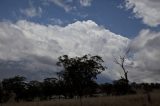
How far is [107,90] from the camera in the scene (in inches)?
4156

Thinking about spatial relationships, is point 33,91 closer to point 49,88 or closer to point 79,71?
point 49,88

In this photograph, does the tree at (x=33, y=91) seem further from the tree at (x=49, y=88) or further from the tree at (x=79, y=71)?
the tree at (x=79, y=71)

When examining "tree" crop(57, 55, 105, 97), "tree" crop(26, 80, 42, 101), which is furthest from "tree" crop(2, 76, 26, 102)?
"tree" crop(57, 55, 105, 97)

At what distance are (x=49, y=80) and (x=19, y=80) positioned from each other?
29.8ft

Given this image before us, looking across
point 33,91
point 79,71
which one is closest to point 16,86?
Result: point 33,91

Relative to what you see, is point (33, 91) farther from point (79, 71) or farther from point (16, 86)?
point (79, 71)

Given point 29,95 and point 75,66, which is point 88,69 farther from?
point 29,95

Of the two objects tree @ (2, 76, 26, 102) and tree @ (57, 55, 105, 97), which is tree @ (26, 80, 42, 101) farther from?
tree @ (57, 55, 105, 97)

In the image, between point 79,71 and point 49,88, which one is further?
point 49,88

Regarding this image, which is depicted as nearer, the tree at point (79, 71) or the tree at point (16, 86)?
the tree at point (79, 71)

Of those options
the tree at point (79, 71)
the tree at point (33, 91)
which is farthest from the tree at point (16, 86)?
the tree at point (79, 71)

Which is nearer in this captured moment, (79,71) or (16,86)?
(79,71)

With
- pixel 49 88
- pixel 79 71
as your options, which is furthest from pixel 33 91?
pixel 79 71

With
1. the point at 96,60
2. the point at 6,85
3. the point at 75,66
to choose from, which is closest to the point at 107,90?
the point at 6,85
